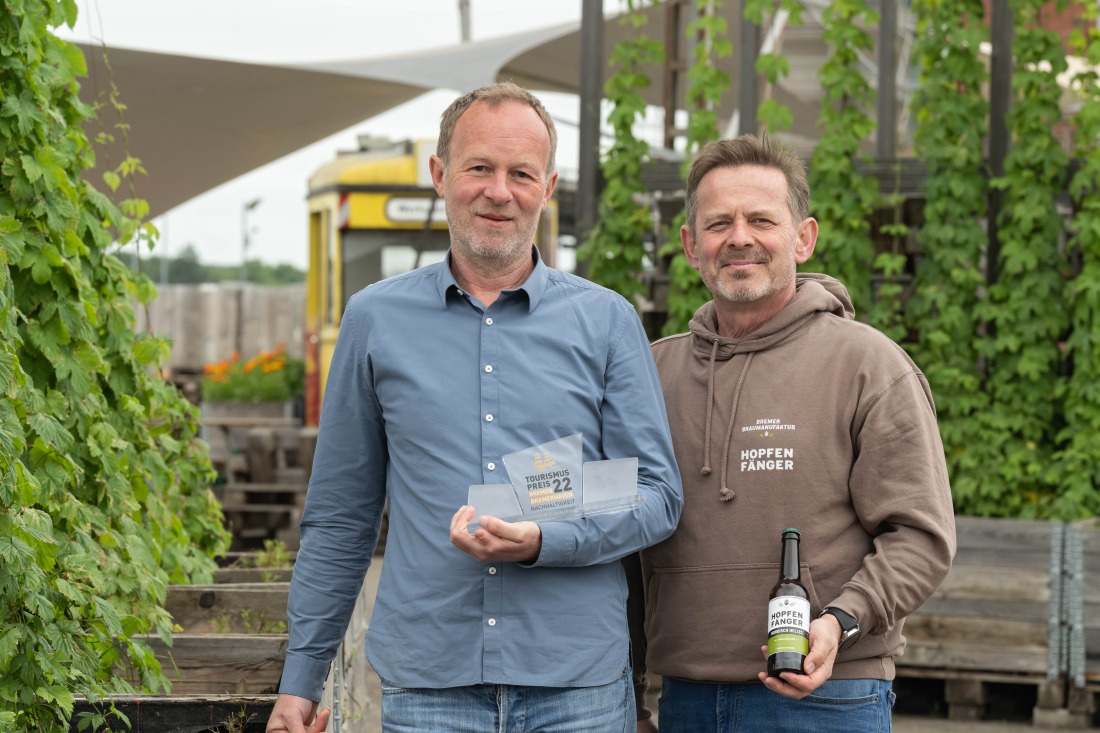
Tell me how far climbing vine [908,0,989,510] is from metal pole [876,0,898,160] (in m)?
0.54

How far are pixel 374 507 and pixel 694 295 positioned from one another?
18.4 ft

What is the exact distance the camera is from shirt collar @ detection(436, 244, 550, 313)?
266cm

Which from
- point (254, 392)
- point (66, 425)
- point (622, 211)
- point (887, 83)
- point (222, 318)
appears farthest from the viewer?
point (222, 318)

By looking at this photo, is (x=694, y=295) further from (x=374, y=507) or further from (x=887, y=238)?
(x=374, y=507)

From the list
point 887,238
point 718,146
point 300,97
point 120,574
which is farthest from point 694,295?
point 718,146

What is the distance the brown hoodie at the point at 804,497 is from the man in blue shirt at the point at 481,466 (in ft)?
0.58

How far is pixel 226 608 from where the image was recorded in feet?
15.3

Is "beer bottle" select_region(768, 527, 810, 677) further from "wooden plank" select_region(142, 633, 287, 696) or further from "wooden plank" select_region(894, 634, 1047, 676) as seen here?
"wooden plank" select_region(894, 634, 1047, 676)

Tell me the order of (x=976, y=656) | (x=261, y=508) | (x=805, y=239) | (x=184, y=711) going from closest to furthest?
(x=805, y=239) < (x=184, y=711) < (x=976, y=656) < (x=261, y=508)

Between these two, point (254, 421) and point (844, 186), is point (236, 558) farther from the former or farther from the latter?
point (254, 421)

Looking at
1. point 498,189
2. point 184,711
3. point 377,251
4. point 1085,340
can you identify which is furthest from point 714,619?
→ point 377,251

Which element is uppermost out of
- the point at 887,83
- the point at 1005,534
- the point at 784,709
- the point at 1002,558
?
the point at 887,83

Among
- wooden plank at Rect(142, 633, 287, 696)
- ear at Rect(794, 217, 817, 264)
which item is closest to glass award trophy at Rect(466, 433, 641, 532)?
ear at Rect(794, 217, 817, 264)

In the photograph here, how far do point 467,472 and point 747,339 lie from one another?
0.68m
